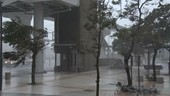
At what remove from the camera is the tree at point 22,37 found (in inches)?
1034

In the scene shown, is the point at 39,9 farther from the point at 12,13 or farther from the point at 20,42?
the point at 20,42

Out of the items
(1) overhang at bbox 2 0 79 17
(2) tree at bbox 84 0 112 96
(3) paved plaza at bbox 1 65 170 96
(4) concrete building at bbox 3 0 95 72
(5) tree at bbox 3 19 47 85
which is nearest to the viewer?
(2) tree at bbox 84 0 112 96

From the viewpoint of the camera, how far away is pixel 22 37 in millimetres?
26891

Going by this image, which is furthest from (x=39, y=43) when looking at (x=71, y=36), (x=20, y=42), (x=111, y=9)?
(x=71, y=36)

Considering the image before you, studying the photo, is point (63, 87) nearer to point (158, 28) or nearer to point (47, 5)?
point (158, 28)

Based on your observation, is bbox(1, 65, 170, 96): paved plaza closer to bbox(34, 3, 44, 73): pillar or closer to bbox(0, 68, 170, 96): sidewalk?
bbox(0, 68, 170, 96): sidewalk

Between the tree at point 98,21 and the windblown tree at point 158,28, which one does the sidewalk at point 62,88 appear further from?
the tree at point 98,21

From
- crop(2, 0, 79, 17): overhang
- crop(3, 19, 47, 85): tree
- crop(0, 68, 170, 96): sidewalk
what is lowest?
crop(0, 68, 170, 96): sidewalk

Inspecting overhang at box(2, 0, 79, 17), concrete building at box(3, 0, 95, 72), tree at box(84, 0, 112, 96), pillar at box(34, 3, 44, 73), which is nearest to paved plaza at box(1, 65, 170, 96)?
tree at box(84, 0, 112, 96)

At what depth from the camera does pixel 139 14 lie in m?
22.9

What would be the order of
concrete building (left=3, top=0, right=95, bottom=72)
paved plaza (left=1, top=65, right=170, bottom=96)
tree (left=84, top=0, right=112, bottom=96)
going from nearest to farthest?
tree (left=84, top=0, right=112, bottom=96)
paved plaza (left=1, top=65, right=170, bottom=96)
concrete building (left=3, top=0, right=95, bottom=72)

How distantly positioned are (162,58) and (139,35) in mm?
61506

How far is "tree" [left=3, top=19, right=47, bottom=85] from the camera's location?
26266mm

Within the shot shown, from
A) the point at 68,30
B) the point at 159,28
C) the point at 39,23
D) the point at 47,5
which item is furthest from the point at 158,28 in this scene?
the point at 68,30
